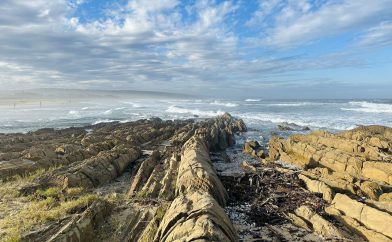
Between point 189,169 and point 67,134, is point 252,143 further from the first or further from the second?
point 67,134

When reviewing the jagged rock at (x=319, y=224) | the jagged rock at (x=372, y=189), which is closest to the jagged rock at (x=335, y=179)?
the jagged rock at (x=372, y=189)

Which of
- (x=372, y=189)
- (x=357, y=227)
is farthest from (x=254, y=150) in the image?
(x=357, y=227)

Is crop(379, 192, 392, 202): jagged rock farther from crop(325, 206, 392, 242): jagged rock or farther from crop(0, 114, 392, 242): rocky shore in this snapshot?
crop(325, 206, 392, 242): jagged rock

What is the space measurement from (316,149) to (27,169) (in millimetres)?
14117

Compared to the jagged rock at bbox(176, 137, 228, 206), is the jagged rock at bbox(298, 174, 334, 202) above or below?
below

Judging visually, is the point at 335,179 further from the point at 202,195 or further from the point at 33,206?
the point at 33,206

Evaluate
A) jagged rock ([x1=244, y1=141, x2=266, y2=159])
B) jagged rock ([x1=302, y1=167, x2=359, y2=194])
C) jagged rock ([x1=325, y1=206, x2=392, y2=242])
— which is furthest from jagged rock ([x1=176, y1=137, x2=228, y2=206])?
jagged rock ([x1=244, y1=141, x2=266, y2=159])

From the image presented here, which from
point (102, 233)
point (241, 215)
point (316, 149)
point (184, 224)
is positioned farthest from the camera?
point (316, 149)

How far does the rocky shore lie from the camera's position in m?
7.96

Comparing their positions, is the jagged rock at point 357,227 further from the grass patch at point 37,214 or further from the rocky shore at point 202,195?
the grass patch at point 37,214

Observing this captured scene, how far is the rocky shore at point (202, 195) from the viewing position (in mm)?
7957

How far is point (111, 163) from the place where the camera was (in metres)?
15.7

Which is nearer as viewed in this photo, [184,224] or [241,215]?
[184,224]

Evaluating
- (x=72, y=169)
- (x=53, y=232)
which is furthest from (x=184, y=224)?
(x=72, y=169)
